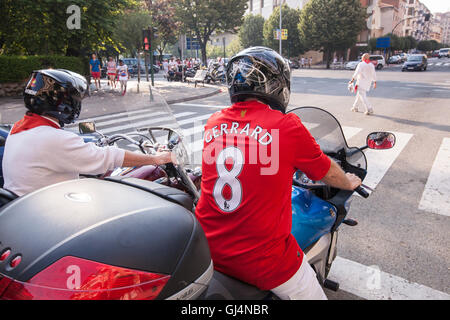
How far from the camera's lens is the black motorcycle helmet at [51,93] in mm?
2139

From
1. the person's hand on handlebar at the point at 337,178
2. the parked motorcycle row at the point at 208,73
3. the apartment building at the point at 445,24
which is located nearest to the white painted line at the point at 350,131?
the person's hand on handlebar at the point at 337,178

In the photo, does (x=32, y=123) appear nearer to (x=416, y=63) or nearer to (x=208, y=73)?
(x=208, y=73)

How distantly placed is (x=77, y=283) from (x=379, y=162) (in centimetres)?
569

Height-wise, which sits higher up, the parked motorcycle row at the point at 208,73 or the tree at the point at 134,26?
the tree at the point at 134,26

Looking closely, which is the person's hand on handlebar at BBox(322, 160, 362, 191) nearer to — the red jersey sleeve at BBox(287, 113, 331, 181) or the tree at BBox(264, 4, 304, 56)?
the red jersey sleeve at BBox(287, 113, 331, 181)

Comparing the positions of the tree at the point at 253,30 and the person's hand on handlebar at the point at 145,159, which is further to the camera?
the tree at the point at 253,30

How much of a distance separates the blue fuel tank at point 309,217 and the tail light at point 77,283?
1.16 meters

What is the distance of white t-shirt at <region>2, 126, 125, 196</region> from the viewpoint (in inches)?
78.9

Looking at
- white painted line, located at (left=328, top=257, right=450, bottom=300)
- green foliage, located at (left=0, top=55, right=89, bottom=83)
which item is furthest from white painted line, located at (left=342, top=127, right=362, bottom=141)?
green foliage, located at (left=0, top=55, right=89, bottom=83)

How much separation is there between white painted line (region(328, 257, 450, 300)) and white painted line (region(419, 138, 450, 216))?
1611mm

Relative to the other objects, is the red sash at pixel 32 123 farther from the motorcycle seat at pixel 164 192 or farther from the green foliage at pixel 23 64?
the green foliage at pixel 23 64

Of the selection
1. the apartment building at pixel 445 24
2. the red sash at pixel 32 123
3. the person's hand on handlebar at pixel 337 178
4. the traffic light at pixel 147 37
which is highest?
the apartment building at pixel 445 24

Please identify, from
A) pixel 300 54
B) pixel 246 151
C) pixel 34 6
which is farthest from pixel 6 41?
pixel 300 54

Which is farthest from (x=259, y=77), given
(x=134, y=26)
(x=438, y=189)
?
(x=134, y=26)
